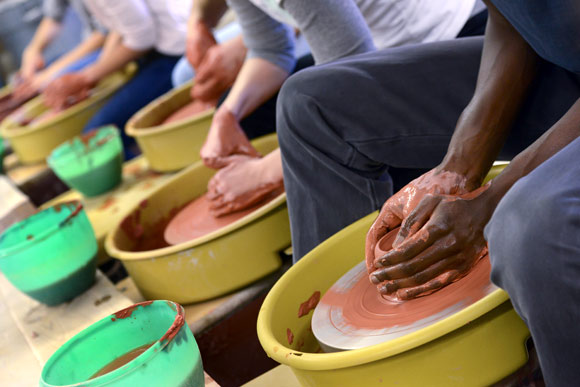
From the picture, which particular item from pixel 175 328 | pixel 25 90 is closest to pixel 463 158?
pixel 175 328

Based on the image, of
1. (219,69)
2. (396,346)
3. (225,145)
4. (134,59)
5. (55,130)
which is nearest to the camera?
(396,346)

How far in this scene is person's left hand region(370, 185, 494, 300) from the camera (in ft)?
2.69

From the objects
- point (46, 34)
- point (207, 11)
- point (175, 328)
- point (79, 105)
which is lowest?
point (79, 105)

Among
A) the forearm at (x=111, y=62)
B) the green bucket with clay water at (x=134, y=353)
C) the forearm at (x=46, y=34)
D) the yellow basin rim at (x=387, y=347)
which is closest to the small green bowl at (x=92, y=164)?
the forearm at (x=111, y=62)

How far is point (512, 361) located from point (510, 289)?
0.17 m

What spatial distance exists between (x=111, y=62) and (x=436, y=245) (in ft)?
8.21

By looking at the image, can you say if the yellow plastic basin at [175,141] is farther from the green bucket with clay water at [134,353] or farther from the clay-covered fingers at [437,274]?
the clay-covered fingers at [437,274]

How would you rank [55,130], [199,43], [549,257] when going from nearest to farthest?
1. [549,257]
2. [199,43]
3. [55,130]

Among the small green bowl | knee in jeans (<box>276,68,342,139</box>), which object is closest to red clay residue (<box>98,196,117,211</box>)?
the small green bowl

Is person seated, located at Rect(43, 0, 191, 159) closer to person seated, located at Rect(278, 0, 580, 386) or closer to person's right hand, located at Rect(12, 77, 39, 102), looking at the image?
person's right hand, located at Rect(12, 77, 39, 102)

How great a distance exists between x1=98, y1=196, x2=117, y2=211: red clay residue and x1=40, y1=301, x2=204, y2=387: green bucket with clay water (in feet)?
3.68

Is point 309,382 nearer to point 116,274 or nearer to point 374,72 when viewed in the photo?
point 374,72

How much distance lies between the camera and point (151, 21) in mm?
2811

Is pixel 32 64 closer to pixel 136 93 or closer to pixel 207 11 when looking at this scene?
pixel 136 93
